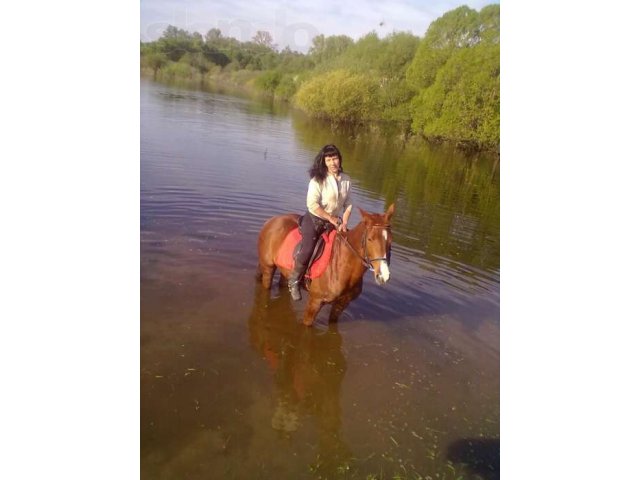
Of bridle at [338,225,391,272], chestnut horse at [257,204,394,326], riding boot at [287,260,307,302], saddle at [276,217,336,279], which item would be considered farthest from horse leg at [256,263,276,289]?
bridle at [338,225,391,272]

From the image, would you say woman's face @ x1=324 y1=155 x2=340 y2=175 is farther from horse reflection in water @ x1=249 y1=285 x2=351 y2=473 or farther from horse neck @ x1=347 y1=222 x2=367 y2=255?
horse reflection in water @ x1=249 y1=285 x2=351 y2=473

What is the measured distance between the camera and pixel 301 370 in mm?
5680

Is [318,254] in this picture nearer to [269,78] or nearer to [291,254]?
[291,254]

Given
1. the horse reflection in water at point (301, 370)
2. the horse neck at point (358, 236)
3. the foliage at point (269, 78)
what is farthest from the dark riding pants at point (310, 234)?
the foliage at point (269, 78)

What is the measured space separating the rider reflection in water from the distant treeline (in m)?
1.66

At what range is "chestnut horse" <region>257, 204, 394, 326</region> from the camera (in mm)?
4789

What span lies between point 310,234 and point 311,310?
132 cm

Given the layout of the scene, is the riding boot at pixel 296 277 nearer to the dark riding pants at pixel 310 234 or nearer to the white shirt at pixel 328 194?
the dark riding pants at pixel 310 234

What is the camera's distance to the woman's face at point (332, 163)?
17.6 feet
